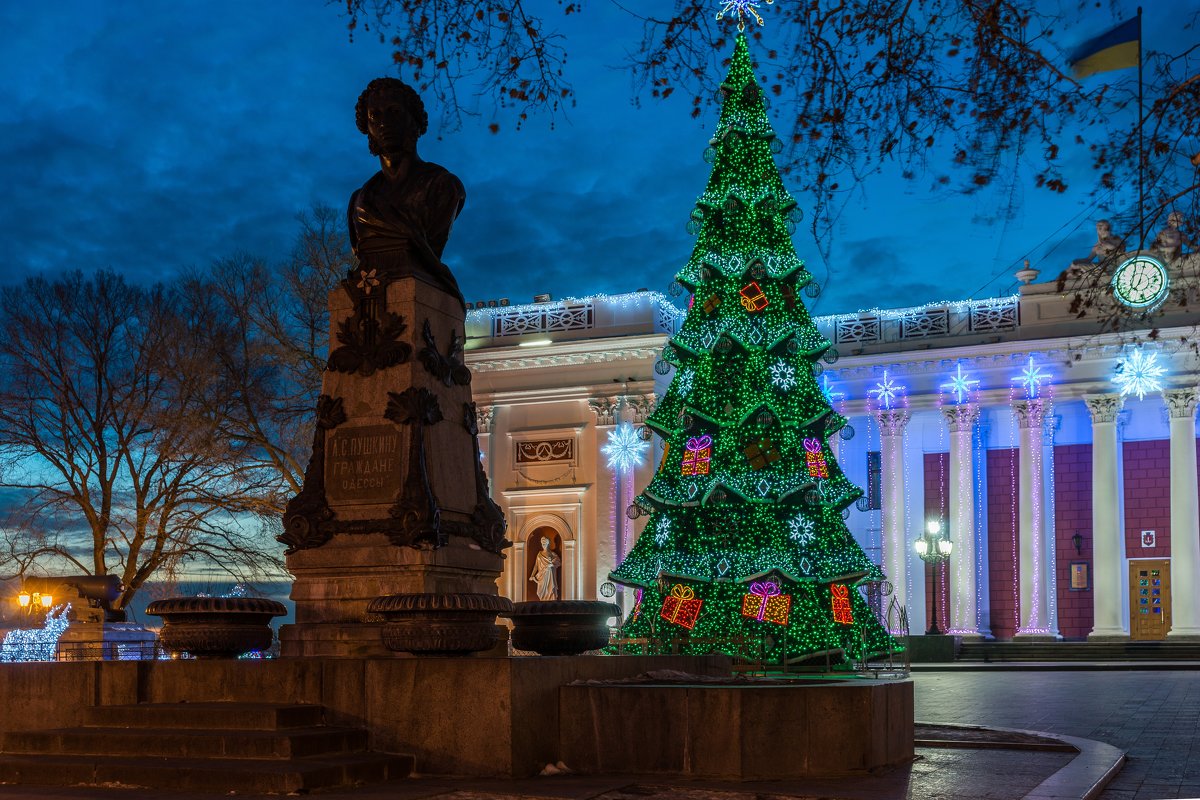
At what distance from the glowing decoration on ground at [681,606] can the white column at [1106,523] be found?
18584mm

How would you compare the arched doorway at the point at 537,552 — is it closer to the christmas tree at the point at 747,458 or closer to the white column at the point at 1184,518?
the christmas tree at the point at 747,458

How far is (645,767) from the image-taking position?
1011 cm

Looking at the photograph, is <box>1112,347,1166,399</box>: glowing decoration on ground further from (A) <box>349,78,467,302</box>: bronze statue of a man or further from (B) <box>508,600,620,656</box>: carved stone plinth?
(B) <box>508,600,620,656</box>: carved stone plinth

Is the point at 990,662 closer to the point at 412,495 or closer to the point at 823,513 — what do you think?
the point at 823,513

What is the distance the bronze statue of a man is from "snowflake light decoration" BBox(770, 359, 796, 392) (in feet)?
52.0

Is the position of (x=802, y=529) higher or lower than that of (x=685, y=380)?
lower

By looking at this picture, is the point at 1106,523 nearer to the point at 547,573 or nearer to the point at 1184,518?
the point at 1184,518

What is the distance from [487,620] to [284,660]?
152 centimetres

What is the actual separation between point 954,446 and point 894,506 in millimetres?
2713

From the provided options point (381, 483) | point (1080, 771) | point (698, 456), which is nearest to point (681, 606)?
point (698, 456)

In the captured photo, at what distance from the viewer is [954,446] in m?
44.5

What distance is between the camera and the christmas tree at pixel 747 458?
2706 cm

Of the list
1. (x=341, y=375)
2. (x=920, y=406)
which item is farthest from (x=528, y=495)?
(x=341, y=375)

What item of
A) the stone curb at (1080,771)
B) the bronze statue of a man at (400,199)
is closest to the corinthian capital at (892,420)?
the stone curb at (1080,771)
